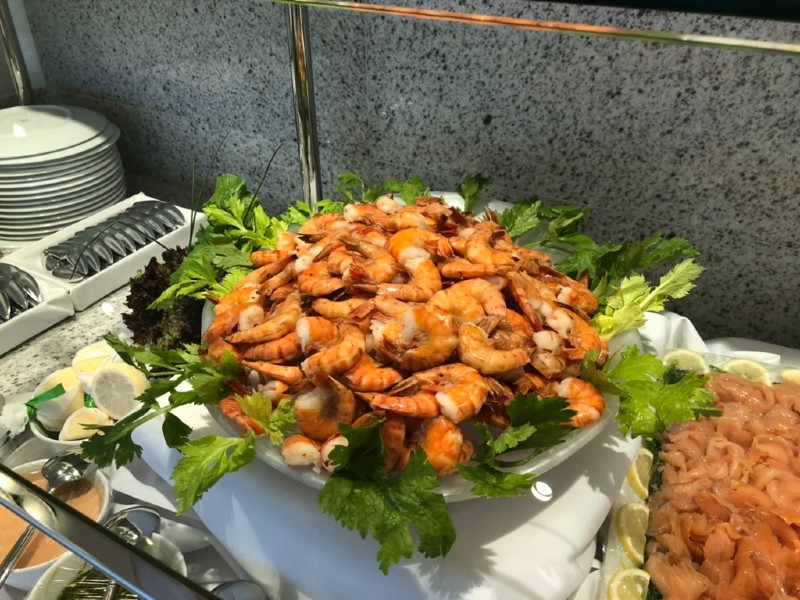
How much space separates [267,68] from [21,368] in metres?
1.08

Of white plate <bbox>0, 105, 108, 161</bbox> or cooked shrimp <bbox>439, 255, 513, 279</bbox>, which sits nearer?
cooked shrimp <bbox>439, 255, 513, 279</bbox>

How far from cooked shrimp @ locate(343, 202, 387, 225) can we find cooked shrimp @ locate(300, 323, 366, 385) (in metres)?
0.37

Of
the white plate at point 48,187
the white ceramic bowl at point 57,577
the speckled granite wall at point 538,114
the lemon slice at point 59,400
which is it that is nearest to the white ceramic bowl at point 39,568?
the white ceramic bowl at point 57,577

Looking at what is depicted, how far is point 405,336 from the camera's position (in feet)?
2.80

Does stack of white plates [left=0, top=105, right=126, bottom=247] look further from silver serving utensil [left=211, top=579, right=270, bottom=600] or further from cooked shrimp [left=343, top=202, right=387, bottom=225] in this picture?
silver serving utensil [left=211, top=579, right=270, bottom=600]

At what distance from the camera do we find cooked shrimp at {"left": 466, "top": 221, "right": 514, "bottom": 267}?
1.01 metres

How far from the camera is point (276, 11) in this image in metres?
1.63

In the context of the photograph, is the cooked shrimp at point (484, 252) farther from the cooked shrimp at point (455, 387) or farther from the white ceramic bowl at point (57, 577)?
the white ceramic bowl at point (57, 577)

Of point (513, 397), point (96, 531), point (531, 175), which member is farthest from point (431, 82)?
point (96, 531)


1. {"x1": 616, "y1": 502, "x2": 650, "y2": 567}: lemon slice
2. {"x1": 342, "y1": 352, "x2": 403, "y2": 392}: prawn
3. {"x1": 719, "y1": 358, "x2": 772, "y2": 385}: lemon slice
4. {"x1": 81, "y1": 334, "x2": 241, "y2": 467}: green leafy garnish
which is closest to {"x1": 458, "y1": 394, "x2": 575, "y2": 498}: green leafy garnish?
{"x1": 342, "y1": 352, "x2": 403, "y2": 392}: prawn

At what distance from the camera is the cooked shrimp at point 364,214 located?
1.15 meters

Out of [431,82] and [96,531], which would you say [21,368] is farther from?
[431,82]

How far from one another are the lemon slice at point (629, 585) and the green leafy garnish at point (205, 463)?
20.6 inches

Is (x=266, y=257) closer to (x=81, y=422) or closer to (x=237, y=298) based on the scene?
(x=237, y=298)
